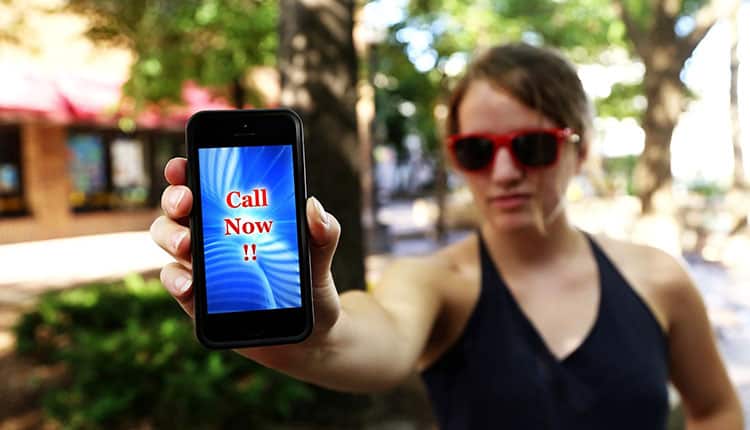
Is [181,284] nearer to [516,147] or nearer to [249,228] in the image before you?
[249,228]

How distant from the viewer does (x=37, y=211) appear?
18.1 metres

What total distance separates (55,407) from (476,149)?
4.48 meters

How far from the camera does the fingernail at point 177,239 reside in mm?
1062

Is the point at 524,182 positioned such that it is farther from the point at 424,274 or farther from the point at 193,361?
the point at 193,361

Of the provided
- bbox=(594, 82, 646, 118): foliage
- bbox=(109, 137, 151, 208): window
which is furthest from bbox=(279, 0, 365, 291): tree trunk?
bbox=(594, 82, 646, 118): foliage

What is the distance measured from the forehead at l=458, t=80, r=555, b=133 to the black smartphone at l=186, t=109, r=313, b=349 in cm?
93

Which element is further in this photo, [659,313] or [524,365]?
[659,313]

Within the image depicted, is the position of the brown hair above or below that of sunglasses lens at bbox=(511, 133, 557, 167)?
above

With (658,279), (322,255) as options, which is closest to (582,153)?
(658,279)

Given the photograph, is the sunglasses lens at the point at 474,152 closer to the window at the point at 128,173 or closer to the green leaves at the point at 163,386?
the green leaves at the point at 163,386

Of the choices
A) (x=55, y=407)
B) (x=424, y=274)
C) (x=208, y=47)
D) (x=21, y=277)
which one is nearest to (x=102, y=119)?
(x=21, y=277)

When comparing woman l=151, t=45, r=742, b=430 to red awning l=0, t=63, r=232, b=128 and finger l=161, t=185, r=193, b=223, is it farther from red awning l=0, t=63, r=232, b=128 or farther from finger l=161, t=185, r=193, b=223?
red awning l=0, t=63, r=232, b=128

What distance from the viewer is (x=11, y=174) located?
703 inches

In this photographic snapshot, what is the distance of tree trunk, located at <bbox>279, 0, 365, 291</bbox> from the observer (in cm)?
454
